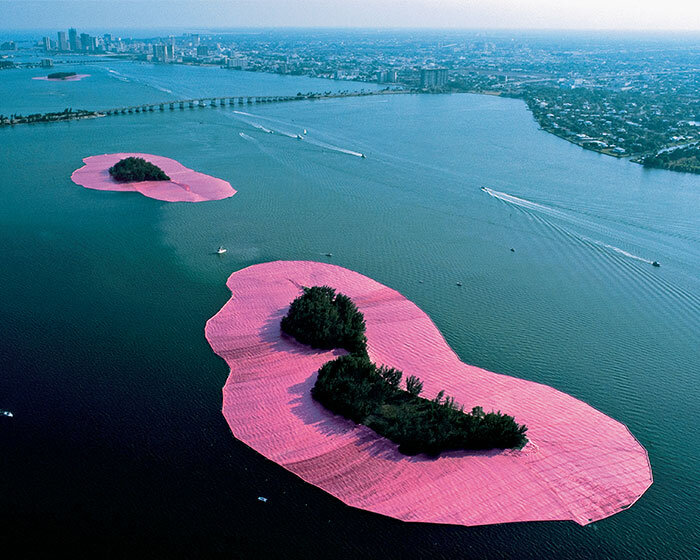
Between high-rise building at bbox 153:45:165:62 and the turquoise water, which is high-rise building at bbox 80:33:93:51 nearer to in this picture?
high-rise building at bbox 153:45:165:62

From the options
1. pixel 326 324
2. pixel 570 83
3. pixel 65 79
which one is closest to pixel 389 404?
pixel 326 324

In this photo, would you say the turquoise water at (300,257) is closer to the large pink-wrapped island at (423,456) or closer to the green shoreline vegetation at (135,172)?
the large pink-wrapped island at (423,456)

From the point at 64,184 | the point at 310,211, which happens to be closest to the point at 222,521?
the point at 310,211

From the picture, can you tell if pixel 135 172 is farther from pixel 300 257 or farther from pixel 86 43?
pixel 86 43

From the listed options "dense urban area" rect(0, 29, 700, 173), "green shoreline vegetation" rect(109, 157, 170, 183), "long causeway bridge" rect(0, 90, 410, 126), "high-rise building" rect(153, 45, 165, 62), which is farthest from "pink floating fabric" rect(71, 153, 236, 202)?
"high-rise building" rect(153, 45, 165, 62)

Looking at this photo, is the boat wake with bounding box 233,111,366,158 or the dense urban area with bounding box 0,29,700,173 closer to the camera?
the boat wake with bounding box 233,111,366,158
